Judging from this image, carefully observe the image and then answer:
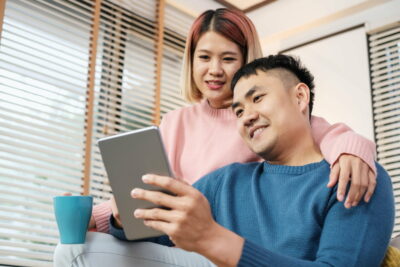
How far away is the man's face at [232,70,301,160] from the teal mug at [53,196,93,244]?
19.1 inches

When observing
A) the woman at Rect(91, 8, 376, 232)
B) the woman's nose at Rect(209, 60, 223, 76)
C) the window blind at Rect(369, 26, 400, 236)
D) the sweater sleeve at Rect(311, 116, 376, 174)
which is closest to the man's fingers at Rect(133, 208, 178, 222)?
the sweater sleeve at Rect(311, 116, 376, 174)

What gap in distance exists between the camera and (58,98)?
2801 mm

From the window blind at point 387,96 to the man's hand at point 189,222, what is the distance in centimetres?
276

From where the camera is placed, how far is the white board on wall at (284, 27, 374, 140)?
11.3ft

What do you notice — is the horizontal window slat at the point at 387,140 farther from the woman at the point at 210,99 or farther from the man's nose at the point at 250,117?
the man's nose at the point at 250,117

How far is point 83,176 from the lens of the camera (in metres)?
2.80

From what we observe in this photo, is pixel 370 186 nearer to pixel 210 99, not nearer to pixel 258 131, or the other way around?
pixel 258 131

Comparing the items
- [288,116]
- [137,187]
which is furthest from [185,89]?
[137,187]

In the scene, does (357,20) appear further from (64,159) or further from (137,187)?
(137,187)

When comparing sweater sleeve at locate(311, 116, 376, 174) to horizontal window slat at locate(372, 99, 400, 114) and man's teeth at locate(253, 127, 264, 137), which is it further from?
horizontal window slat at locate(372, 99, 400, 114)

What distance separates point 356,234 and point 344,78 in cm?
274

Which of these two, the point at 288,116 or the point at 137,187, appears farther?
the point at 288,116

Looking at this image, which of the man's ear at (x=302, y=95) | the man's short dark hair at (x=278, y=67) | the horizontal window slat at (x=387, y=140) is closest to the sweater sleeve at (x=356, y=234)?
the man's ear at (x=302, y=95)

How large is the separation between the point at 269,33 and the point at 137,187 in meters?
3.22
